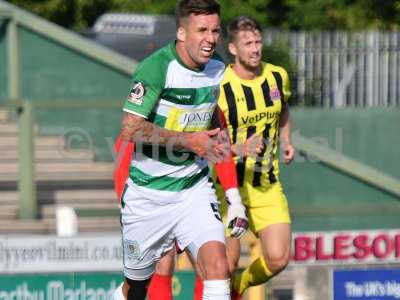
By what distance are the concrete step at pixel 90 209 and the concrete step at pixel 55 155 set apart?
1.29 feet

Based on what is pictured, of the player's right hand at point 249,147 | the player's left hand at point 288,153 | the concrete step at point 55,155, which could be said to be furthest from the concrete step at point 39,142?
the player's right hand at point 249,147

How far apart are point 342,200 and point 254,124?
10.4 feet

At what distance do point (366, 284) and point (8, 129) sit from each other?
3.93 metres

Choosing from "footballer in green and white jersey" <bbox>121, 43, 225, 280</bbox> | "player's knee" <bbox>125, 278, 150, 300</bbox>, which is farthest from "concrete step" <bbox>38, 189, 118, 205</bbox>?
"footballer in green and white jersey" <bbox>121, 43, 225, 280</bbox>

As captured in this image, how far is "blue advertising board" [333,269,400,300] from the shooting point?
9820mm

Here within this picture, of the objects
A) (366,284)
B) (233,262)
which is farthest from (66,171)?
(366,284)

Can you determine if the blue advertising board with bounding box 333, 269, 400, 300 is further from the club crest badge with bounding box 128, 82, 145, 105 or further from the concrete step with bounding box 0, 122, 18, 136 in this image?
the concrete step with bounding box 0, 122, 18, 136

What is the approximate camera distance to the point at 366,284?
32.4 feet

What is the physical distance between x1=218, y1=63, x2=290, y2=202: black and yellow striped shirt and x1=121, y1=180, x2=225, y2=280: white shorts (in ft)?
3.95

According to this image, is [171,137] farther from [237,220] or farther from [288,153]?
[288,153]

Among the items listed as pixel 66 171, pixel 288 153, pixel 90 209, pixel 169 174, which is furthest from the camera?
pixel 66 171

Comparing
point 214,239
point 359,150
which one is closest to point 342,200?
point 359,150

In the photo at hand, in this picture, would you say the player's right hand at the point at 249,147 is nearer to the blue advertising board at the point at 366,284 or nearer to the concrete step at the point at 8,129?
the blue advertising board at the point at 366,284

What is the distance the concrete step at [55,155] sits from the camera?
484 inches
